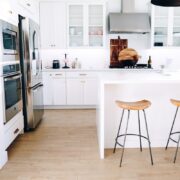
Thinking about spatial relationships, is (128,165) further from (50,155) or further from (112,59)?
(112,59)

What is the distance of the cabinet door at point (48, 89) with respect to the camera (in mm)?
5418

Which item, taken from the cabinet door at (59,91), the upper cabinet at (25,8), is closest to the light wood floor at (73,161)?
the cabinet door at (59,91)

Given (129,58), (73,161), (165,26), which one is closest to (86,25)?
(165,26)

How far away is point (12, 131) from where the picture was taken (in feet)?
10.2

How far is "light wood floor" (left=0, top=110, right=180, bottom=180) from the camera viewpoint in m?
2.49

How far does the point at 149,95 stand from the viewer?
3.12m

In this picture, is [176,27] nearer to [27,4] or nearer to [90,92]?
[90,92]

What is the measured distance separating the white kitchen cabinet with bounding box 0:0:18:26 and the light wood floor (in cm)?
175

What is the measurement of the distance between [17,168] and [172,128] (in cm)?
205

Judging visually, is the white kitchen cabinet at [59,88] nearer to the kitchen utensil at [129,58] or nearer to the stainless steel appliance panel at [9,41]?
the stainless steel appliance panel at [9,41]

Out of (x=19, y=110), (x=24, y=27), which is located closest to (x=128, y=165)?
(x=19, y=110)

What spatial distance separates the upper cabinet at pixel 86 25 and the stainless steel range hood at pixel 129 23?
28 centimetres

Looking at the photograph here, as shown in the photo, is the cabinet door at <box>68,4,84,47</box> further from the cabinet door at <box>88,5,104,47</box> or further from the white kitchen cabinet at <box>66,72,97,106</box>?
the white kitchen cabinet at <box>66,72,97,106</box>

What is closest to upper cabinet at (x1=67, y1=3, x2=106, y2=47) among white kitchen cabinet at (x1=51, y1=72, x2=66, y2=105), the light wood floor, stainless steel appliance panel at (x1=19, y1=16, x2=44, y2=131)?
white kitchen cabinet at (x1=51, y1=72, x2=66, y2=105)
